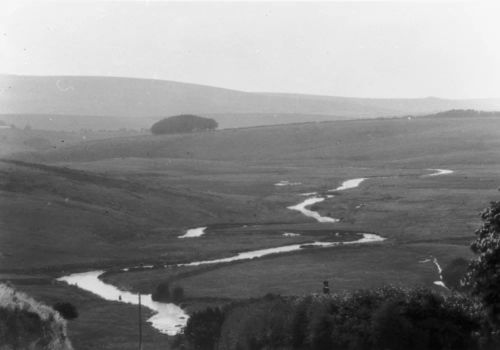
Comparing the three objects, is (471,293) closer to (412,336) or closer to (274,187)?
(412,336)

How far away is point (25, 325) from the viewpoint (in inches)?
1270

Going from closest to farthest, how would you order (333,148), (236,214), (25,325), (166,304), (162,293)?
1. (25,325)
2. (166,304)
3. (162,293)
4. (236,214)
5. (333,148)

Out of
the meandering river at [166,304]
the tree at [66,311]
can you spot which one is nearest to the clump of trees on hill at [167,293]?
the meandering river at [166,304]

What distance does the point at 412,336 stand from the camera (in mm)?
36844

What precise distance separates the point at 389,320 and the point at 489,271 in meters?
5.44

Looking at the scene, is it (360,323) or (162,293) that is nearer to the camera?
(360,323)

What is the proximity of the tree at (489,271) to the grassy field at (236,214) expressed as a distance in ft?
54.6

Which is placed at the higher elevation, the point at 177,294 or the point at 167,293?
the point at 177,294

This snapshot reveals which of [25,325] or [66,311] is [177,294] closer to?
[66,311]

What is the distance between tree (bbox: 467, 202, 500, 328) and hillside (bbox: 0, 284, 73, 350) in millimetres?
11430

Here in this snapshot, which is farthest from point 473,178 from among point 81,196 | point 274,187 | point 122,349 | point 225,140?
point 122,349

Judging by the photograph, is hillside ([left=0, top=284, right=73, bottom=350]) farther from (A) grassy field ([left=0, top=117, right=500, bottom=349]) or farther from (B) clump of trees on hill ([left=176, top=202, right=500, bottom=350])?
(A) grassy field ([left=0, top=117, right=500, bottom=349])

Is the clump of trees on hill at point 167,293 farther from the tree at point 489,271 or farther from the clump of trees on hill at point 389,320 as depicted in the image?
the tree at point 489,271

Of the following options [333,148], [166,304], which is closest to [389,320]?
[166,304]
